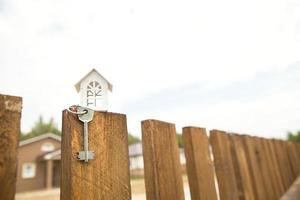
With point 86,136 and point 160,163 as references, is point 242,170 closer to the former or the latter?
point 160,163

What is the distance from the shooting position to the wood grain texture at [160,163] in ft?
3.38

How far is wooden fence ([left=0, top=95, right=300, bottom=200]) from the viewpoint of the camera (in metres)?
0.77

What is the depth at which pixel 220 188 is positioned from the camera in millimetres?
1522

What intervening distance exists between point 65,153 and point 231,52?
5.41m

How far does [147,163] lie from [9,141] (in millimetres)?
568

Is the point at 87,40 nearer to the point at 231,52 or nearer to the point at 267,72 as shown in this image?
the point at 231,52

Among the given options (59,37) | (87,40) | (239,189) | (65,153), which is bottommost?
(239,189)

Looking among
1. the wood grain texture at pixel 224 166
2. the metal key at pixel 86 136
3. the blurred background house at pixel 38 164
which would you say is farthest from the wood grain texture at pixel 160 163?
the blurred background house at pixel 38 164

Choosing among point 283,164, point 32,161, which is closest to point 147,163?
point 283,164

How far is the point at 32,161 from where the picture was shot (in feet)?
78.9

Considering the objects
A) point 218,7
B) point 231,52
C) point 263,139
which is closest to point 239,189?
point 263,139

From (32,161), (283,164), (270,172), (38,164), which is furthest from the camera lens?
(38,164)

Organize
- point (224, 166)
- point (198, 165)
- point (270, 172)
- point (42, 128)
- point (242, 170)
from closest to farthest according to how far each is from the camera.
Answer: point (198, 165) < point (224, 166) < point (242, 170) < point (270, 172) < point (42, 128)

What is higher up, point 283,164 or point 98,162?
point 98,162
